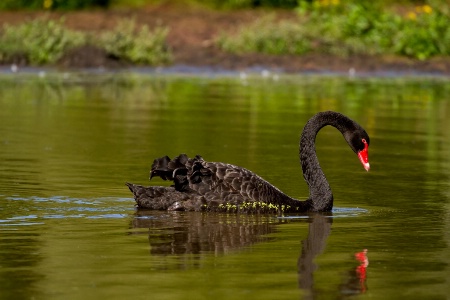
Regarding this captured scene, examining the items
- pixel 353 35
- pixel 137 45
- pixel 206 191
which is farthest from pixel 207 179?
pixel 353 35

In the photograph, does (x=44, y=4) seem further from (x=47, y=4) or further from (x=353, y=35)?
(x=353, y=35)

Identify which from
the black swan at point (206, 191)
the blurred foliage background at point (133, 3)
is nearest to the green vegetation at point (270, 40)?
the blurred foliage background at point (133, 3)

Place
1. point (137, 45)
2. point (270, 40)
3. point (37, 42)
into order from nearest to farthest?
point (37, 42), point (137, 45), point (270, 40)

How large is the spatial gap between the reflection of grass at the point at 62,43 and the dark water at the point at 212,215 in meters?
6.60

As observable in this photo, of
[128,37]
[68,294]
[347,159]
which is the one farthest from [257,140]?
[128,37]

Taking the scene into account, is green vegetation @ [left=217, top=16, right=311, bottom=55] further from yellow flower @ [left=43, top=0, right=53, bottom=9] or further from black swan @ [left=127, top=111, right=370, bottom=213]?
black swan @ [left=127, top=111, right=370, bottom=213]

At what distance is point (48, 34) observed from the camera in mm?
33031

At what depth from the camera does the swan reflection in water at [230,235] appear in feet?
28.8

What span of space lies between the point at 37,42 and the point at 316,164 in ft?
70.0

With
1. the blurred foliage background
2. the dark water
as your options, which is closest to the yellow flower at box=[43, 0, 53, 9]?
the blurred foliage background

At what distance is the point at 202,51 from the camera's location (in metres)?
35.2

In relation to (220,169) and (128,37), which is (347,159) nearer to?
(220,169)

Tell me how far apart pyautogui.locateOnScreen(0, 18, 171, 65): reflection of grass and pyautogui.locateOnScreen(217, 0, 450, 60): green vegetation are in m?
2.36

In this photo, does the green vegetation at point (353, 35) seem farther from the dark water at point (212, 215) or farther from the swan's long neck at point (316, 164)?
the swan's long neck at point (316, 164)
